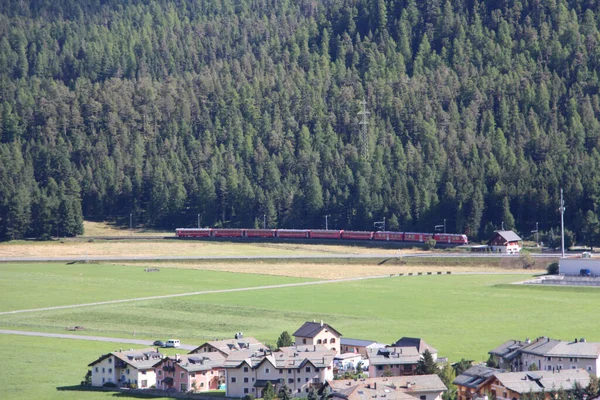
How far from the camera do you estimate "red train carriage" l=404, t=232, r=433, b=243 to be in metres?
158

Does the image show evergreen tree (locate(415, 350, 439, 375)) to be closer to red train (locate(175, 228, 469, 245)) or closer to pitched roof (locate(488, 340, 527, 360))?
pitched roof (locate(488, 340, 527, 360))

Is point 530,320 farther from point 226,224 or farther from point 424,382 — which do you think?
point 226,224

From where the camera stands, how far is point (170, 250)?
164 m

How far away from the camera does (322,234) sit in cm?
17100

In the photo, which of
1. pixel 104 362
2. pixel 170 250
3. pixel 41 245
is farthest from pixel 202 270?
pixel 104 362

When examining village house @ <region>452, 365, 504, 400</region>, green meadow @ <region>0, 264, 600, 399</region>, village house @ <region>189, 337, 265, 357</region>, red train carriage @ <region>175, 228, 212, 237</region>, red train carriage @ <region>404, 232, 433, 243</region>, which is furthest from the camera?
red train carriage @ <region>175, 228, 212, 237</region>

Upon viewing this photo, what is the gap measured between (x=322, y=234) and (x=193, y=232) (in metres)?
20.4

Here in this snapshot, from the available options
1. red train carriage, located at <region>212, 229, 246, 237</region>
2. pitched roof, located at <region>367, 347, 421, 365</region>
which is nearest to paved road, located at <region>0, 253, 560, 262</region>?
red train carriage, located at <region>212, 229, 246, 237</region>

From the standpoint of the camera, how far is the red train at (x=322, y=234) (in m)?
157

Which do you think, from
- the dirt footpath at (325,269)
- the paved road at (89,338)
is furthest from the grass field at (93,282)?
the paved road at (89,338)

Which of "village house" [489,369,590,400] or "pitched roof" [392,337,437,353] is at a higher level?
"pitched roof" [392,337,437,353]

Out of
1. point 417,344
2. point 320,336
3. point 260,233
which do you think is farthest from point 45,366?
point 260,233

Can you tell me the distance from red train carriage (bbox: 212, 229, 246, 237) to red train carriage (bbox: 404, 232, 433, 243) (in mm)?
27144

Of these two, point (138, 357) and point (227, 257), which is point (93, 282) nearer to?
point (227, 257)
